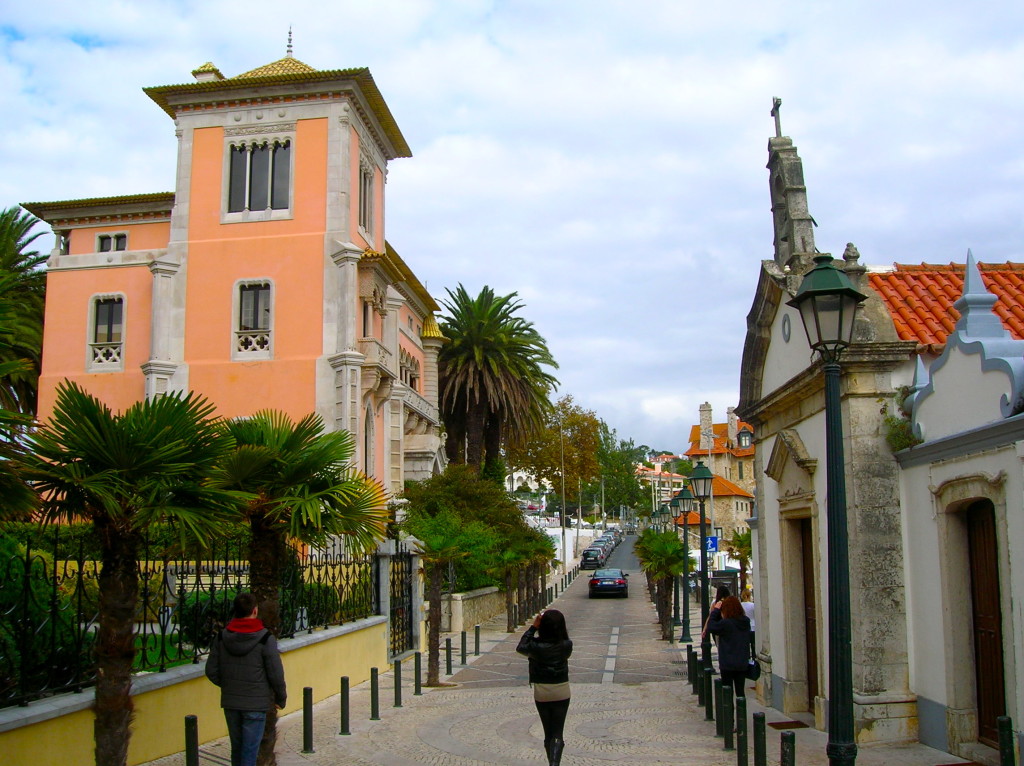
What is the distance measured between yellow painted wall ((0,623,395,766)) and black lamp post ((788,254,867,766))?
18.5 feet

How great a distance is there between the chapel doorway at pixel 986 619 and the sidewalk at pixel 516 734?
64 centimetres

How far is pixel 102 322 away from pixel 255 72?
10.2 m

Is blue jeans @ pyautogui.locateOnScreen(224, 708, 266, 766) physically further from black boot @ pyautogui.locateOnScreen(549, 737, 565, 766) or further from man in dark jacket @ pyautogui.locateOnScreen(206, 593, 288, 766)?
black boot @ pyautogui.locateOnScreen(549, 737, 565, 766)

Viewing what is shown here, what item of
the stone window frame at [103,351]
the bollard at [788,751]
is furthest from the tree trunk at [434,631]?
the stone window frame at [103,351]

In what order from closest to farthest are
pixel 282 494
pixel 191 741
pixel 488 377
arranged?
pixel 191 741 → pixel 282 494 → pixel 488 377

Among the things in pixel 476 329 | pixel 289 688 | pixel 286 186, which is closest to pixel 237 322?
pixel 286 186

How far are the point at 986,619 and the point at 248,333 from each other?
25930mm

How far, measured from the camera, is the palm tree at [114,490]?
700 cm

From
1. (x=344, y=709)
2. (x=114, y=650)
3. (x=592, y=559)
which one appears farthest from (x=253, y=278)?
(x=592, y=559)

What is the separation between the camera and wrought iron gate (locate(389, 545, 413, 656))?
1995cm

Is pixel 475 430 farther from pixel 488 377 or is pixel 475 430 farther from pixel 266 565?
pixel 266 565

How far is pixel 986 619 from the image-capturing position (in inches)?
374

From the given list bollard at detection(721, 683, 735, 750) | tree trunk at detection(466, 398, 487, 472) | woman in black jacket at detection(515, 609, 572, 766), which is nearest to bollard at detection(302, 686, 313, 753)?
woman in black jacket at detection(515, 609, 572, 766)

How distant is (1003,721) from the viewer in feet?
24.3
